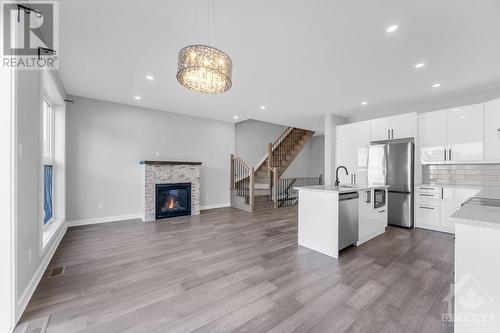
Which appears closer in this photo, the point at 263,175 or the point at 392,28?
the point at 392,28

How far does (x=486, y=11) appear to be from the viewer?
202 cm

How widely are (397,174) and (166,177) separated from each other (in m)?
5.43

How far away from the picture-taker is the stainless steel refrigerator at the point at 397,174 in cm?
446

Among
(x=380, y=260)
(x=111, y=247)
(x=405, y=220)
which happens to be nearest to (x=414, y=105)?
(x=405, y=220)

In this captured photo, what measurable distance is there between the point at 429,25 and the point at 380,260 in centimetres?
286

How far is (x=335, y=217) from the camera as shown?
301cm

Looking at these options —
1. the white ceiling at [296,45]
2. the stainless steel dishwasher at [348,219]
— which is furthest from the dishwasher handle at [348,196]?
the white ceiling at [296,45]

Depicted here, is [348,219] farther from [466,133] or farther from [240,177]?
[240,177]

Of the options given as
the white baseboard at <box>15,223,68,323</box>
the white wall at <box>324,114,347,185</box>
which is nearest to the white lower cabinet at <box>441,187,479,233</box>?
the white wall at <box>324,114,347,185</box>

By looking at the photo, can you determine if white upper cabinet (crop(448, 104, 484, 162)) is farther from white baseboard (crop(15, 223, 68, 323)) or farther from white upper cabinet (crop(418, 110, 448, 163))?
white baseboard (crop(15, 223, 68, 323))

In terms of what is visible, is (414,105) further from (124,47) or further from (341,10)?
(124,47)

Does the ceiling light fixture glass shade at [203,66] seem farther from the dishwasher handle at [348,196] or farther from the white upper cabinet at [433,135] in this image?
the white upper cabinet at [433,135]

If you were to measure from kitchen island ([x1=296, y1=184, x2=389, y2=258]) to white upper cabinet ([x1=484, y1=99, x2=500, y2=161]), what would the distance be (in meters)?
2.09

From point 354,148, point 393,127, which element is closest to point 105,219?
point 354,148
